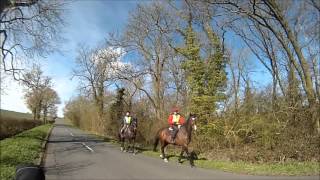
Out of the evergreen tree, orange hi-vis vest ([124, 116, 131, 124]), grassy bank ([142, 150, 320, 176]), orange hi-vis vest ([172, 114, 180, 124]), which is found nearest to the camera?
grassy bank ([142, 150, 320, 176])

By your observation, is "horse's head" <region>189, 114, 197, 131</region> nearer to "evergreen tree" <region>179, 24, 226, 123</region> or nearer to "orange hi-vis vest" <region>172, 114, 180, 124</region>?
"orange hi-vis vest" <region>172, 114, 180, 124</region>

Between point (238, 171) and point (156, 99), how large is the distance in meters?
24.0

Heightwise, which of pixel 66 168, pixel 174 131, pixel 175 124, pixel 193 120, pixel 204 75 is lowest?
pixel 66 168

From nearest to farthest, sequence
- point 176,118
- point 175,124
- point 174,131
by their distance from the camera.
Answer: point 174,131 < point 175,124 < point 176,118

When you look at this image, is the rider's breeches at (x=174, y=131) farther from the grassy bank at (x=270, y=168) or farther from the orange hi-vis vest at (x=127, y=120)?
the orange hi-vis vest at (x=127, y=120)

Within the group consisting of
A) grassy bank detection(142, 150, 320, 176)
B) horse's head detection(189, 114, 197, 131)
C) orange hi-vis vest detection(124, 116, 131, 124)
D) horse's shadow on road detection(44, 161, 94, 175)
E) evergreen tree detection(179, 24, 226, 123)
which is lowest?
horse's shadow on road detection(44, 161, 94, 175)

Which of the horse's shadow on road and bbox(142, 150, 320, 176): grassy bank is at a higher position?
bbox(142, 150, 320, 176): grassy bank

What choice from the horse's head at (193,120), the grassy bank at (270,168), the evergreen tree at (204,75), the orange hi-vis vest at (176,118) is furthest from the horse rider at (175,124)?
the evergreen tree at (204,75)

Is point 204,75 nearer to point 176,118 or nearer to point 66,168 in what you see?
point 176,118

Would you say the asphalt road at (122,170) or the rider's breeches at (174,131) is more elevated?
the rider's breeches at (174,131)

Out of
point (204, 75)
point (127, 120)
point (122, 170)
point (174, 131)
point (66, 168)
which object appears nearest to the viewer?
point (122, 170)

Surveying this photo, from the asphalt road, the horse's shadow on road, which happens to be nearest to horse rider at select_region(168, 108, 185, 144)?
the asphalt road

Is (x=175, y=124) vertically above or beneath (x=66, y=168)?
above

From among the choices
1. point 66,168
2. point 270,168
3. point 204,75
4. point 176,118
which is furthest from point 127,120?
point 270,168
